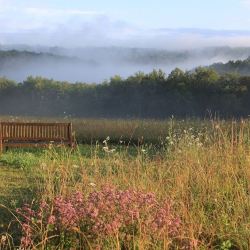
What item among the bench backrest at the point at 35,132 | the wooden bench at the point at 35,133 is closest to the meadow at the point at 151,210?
the wooden bench at the point at 35,133

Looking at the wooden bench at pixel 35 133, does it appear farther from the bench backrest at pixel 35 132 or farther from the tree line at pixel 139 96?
the tree line at pixel 139 96

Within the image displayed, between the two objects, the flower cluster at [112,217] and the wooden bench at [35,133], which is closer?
the flower cluster at [112,217]

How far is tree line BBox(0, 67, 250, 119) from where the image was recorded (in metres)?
35.4

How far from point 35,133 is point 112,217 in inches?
397

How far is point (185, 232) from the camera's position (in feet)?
14.0

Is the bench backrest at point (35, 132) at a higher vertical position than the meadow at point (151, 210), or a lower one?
lower

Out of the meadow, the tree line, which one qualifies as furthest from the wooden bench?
the tree line

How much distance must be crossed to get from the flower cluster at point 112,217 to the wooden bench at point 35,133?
30.3 ft

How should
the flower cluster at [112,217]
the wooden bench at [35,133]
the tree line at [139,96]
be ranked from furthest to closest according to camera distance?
the tree line at [139,96], the wooden bench at [35,133], the flower cluster at [112,217]

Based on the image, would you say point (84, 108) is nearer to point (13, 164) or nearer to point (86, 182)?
point (13, 164)

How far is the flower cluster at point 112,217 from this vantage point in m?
4.02

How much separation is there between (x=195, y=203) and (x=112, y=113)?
37.4 m

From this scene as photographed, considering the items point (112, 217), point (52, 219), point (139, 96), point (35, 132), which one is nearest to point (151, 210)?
point (112, 217)

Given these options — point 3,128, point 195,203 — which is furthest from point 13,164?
point 195,203
